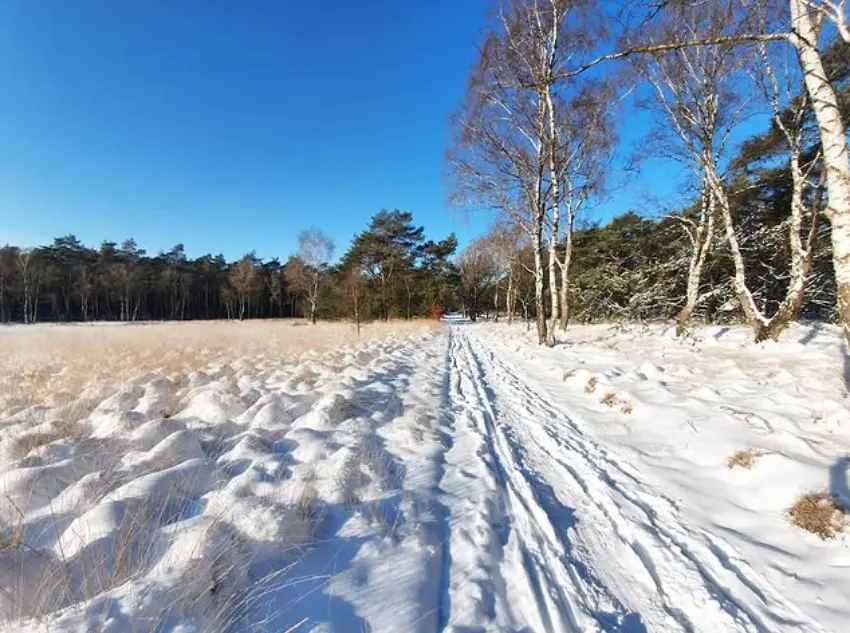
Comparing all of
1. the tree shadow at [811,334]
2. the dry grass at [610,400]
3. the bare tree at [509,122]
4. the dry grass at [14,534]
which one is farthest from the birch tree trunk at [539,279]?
the dry grass at [14,534]

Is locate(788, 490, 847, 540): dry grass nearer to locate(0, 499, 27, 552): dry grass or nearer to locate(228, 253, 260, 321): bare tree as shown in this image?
locate(0, 499, 27, 552): dry grass

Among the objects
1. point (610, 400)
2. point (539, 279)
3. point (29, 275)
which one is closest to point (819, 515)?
point (610, 400)

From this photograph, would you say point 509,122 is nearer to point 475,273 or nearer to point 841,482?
point 841,482

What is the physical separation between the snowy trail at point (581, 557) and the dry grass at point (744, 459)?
2.62 ft

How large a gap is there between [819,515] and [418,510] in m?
2.54

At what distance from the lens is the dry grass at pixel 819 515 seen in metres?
2.27

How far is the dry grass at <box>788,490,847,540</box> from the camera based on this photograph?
227 cm

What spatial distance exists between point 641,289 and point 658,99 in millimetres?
6150

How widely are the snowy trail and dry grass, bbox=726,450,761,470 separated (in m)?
0.80

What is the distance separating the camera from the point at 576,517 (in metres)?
2.59

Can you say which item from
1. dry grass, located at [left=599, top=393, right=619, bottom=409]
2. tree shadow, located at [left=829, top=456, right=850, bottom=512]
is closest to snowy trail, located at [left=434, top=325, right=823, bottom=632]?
tree shadow, located at [left=829, top=456, right=850, bottom=512]

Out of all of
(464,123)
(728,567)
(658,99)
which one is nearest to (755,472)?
(728,567)

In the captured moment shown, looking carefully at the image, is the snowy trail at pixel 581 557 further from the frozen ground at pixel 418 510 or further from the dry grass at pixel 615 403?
the dry grass at pixel 615 403

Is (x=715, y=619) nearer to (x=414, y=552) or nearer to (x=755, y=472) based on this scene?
(x=414, y=552)
